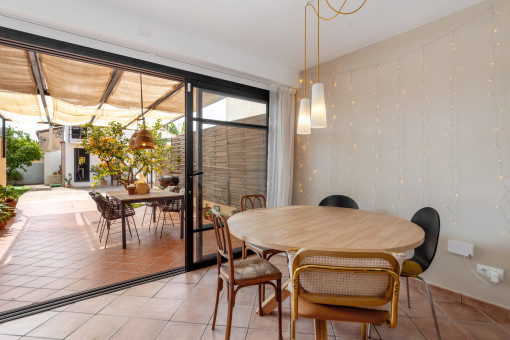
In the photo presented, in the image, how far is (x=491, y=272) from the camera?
2.04m

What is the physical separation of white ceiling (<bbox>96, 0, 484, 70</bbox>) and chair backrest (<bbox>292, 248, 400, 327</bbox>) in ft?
6.95

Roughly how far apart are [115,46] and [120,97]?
2.28 meters

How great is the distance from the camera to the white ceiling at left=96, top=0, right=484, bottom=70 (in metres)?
2.19

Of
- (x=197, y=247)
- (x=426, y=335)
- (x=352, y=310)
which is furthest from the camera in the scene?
(x=197, y=247)

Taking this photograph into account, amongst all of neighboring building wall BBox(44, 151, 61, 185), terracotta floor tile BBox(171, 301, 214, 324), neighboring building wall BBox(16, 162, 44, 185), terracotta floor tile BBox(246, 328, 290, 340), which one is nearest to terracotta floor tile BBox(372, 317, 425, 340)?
terracotta floor tile BBox(246, 328, 290, 340)

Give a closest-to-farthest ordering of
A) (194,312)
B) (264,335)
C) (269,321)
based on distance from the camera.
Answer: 1. (264,335)
2. (269,321)
3. (194,312)

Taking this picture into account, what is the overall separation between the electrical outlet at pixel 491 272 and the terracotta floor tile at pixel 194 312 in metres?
2.29

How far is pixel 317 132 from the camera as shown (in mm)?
3449

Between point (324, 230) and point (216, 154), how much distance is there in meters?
1.82

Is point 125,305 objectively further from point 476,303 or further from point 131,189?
point 476,303

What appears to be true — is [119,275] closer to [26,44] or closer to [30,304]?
[30,304]

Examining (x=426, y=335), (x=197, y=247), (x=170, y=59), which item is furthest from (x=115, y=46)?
(x=426, y=335)

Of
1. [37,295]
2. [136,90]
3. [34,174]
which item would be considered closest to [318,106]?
[37,295]

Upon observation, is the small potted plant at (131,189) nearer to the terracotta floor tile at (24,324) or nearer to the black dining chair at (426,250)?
the terracotta floor tile at (24,324)
